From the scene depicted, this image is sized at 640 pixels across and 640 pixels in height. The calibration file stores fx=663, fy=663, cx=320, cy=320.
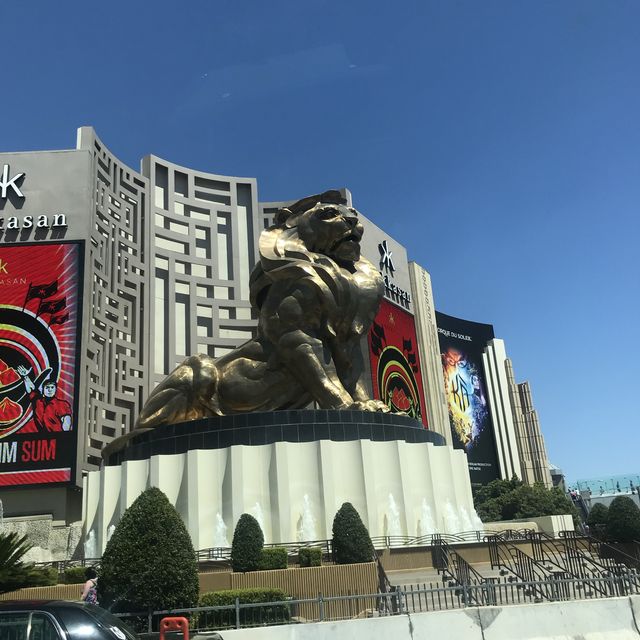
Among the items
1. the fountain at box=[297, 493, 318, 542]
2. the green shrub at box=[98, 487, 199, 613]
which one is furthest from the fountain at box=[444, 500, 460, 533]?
the green shrub at box=[98, 487, 199, 613]

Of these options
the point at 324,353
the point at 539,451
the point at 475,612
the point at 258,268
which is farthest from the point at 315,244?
the point at 539,451

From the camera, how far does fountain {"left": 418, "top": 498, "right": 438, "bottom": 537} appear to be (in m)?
19.0

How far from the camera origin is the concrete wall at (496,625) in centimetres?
995

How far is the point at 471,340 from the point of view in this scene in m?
86.1

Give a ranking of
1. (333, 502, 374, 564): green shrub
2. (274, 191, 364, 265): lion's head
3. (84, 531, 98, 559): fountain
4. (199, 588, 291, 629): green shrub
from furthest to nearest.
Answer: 1. (274, 191, 364, 265): lion's head
2. (84, 531, 98, 559): fountain
3. (333, 502, 374, 564): green shrub
4. (199, 588, 291, 629): green shrub

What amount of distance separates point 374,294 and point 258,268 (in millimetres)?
4128

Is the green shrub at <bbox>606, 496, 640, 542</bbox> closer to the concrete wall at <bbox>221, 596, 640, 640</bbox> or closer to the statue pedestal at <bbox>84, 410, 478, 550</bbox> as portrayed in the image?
the statue pedestal at <bbox>84, 410, 478, 550</bbox>

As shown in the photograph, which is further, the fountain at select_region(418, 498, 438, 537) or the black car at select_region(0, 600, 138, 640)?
the fountain at select_region(418, 498, 438, 537)

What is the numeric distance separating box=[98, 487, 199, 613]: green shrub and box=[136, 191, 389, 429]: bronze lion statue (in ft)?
32.5

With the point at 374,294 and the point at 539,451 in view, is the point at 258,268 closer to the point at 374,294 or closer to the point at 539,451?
the point at 374,294

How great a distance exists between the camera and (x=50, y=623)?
530 centimetres

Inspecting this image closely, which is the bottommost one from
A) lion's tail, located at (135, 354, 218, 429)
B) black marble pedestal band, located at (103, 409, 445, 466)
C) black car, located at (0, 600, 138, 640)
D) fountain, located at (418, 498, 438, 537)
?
black car, located at (0, 600, 138, 640)

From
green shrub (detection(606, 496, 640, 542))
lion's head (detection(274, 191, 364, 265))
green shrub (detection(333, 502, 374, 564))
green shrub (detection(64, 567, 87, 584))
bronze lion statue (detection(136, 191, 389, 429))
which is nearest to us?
green shrub (detection(333, 502, 374, 564))

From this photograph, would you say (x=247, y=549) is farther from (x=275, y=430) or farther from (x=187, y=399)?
(x=187, y=399)
